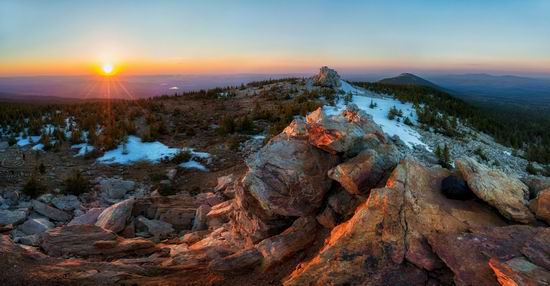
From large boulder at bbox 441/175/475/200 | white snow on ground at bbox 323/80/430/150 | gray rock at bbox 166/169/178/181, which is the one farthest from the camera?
white snow on ground at bbox 323/80/430/150

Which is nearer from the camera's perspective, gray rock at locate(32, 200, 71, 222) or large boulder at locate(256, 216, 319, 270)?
large boulder at locate(256, 216, 319, 270)

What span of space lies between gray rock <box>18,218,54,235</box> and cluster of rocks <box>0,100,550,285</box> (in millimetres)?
30

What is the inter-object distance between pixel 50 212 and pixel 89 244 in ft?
12.5

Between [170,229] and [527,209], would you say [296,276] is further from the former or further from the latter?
[170,229]

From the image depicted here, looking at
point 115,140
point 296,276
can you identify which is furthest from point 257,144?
point 296,276

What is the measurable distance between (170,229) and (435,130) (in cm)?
1572

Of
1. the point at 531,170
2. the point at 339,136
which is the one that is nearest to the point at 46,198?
the point at 339,136

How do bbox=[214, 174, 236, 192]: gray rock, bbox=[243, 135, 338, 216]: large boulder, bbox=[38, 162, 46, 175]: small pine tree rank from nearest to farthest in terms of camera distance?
bbox=[243, 135, 338, 216]: large boulder, bbox=[214, 174, 236, 192]: gray rock, bbox=[38, 162, 46, 175]: small pine tree

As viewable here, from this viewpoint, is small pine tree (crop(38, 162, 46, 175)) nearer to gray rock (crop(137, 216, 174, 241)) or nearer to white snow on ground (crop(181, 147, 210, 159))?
white snow on ground (crop(181, 147, 210, 159))

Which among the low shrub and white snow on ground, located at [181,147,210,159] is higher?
white snow on ground, located at [181,147,210,159]

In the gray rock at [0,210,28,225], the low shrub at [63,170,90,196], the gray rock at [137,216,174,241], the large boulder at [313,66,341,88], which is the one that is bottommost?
the gray rock at [137,216,174,241]

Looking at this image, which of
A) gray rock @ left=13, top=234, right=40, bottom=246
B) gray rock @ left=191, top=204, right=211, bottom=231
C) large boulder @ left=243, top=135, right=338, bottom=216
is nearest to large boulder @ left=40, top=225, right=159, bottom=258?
gray rock @ left=13, top=234, right=40, bottom=246

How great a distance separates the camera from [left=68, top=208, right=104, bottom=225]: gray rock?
36.2ft

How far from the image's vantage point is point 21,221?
1091 cm
